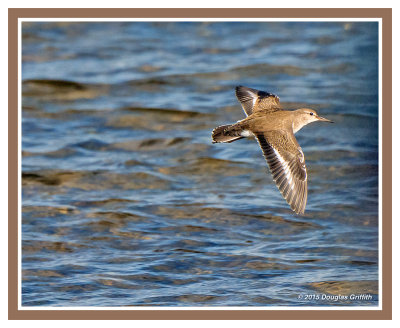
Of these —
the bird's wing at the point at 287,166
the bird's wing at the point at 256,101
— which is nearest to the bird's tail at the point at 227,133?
the bird's wing at the point at 287,166

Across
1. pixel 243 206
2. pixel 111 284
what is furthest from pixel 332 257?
pixel 111 284

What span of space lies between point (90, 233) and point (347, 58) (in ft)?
11.9

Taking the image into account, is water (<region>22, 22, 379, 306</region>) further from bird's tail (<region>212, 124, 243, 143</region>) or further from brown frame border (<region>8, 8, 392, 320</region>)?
bird's tail (<region>212, 124, 243, 143</region>)

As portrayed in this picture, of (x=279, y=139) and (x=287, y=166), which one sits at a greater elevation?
(x=279, y=139)

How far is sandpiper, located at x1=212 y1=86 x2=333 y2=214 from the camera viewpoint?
544 centimetres

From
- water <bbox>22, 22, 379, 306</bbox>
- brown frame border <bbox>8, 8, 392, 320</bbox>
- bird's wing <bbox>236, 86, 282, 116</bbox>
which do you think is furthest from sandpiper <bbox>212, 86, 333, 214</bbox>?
water <bbox>22, 22, 379, 306</bbox>

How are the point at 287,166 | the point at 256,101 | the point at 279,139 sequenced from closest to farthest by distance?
the point at 287,166, the point at 279,139, the point at 256,101

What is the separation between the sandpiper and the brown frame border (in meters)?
0.60

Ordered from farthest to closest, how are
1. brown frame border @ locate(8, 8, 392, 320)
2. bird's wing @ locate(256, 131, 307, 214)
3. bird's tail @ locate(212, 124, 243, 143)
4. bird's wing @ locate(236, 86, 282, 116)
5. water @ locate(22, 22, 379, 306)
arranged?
bird's wing @ locate(236, 86, 282, 116)
water @ locate(22, 22, 379, 306)
bird's tail @ locate(212, 124, 243, 143)
bird's wing @ locate(256, 131, 307, 214)
brown frame border @ locate(8, 8, 392, 320)
